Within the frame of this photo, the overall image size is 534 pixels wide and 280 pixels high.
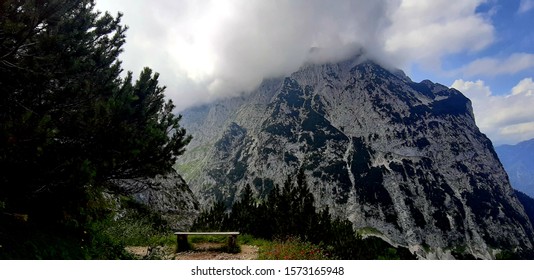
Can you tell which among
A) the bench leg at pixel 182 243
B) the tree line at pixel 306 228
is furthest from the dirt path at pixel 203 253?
the tree line at pixel 306 228

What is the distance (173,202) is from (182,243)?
2952 centimetres

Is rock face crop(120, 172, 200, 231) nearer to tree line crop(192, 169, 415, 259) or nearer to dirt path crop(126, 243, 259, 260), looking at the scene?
tree line crop(192, 169, 415, 259)

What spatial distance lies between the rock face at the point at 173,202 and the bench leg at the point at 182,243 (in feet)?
58.6

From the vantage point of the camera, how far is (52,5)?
30.6 feet

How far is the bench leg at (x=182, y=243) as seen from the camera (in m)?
18.4

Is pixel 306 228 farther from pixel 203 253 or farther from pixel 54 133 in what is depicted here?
pixel 54 133

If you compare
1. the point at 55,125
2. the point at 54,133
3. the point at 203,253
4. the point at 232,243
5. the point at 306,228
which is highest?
the point at 55,125

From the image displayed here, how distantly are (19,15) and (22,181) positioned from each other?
449 centimetres

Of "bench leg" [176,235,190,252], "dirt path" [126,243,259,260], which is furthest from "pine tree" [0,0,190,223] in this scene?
"bench leg" [176,235,190,252]

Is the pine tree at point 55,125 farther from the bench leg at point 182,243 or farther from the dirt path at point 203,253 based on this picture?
the bench leg at point 182,243

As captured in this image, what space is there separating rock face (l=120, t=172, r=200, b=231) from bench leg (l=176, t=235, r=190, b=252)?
1788 cm

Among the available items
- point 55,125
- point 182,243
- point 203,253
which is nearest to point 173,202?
point 182,243

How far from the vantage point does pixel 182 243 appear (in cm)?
1859
